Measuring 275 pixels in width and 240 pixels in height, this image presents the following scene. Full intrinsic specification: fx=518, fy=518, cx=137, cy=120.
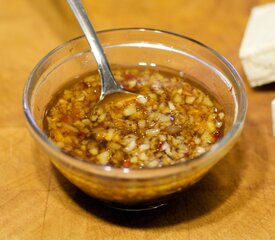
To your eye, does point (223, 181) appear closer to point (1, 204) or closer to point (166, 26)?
point (1, 204)

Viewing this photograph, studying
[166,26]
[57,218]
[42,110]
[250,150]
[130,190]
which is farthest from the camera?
[166,26]

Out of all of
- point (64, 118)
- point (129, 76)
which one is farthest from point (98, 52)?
point (64, 118)

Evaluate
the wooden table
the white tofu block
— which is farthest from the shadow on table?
the white tofu block

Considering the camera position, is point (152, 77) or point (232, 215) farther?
point (152, 77)

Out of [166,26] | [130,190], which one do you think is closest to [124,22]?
[166,26]

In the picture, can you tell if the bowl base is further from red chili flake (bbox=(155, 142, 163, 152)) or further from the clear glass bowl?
red chili flake (bbox=(155, 142, 163, 152))

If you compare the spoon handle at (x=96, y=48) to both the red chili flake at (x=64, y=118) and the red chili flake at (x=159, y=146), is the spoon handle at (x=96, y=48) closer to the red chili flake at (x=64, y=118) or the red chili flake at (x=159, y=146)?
the red chili flake at (x=64, y=118)

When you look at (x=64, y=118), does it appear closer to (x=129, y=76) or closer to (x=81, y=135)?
(x=81, y=135)
